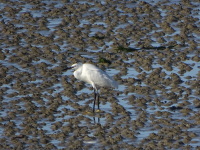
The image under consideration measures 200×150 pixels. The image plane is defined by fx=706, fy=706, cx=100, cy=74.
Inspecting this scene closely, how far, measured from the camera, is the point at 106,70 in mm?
16484

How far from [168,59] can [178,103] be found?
279 centimetres

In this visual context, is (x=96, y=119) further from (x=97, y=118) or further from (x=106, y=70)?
(x=106, y=70)

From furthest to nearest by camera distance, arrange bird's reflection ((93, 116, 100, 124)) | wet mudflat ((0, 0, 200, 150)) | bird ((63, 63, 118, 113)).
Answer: bird ((63, 63, 118, 113)), bird's reflection ((93, 116, 100, 124)), wet mudflat ((0, 0, 200, 150))

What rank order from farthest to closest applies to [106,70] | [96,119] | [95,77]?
[106,70] < [95,77] < [96,119]

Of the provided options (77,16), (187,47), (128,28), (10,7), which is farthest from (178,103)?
(10,7)

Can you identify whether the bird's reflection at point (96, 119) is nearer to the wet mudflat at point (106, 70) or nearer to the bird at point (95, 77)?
the wet mudflat at point (106, 70)

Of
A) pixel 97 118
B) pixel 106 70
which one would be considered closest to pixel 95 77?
pixel 97 118

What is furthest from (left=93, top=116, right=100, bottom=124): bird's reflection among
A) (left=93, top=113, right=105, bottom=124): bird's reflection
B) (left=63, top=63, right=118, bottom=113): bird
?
(left=63, top=63, right=118, bottom=113): bird

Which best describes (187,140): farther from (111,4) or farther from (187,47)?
(111,4)

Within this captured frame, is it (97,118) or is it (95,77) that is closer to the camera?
(97,118)

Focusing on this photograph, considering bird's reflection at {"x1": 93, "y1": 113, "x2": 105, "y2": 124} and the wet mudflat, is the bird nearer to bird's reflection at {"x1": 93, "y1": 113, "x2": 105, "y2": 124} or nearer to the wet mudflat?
bird's reflection at {"x1": 93, "y1": 113, "x2": 105, "y2": 124}

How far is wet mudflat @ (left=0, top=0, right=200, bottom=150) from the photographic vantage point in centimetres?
1284

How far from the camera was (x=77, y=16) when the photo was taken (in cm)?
2056

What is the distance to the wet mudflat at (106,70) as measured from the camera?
1284cm
